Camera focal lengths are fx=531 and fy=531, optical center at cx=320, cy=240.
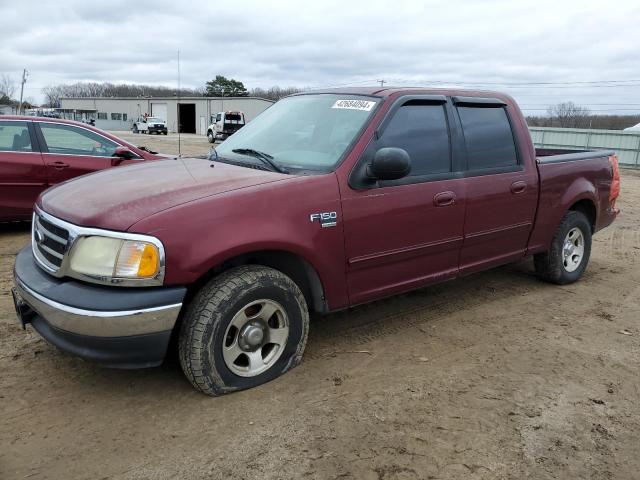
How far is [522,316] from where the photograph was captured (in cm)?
457

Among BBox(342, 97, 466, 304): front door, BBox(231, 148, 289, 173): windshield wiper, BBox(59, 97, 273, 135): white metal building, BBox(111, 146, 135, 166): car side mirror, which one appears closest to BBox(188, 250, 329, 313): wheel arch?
BBox(342, 97, 466, 304): front door

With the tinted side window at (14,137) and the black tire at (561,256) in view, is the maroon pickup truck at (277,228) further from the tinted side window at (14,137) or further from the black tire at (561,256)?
the tinted side window at (14,137)

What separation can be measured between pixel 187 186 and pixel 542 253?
3.74 metres

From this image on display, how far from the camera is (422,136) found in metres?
3.93

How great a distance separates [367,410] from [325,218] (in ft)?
3.81

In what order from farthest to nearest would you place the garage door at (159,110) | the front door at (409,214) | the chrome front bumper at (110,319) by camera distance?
1. the garage door at (159,110)
2. the front door at (409,214)
3. the chrome front bumper at (110,319)

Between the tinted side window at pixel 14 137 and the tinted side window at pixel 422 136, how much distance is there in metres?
5.16

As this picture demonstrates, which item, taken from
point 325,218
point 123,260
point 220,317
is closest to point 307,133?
point 325,218

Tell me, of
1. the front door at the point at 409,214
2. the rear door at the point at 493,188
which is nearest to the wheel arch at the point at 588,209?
the rear door at the point at 493,188

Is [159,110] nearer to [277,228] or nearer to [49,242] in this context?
[49,242]

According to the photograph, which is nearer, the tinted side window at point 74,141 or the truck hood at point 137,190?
the truck hood at point 137,190

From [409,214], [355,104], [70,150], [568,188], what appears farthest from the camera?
[70,150]

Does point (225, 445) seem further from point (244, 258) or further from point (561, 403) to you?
point (561, 403)

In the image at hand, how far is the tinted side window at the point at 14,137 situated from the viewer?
6.62m
